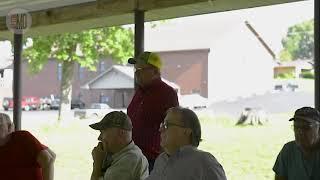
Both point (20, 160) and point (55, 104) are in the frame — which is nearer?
point (20, 160)

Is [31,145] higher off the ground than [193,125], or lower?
lower

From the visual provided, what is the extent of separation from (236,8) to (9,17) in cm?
224

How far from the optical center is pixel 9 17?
4648 millimetres

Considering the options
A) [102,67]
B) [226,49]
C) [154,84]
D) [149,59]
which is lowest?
[154,84]

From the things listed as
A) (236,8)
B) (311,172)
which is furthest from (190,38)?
(311,172)

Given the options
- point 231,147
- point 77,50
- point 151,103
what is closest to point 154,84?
point 151,103

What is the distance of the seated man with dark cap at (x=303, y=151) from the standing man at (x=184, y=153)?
2.07 ft

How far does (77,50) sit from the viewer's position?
38.0ft

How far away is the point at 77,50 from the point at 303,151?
964 cm

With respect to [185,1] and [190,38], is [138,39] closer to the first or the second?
[185,1]

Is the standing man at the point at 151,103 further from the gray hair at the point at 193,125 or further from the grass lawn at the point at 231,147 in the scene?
the grass lawn at the point at 231,147

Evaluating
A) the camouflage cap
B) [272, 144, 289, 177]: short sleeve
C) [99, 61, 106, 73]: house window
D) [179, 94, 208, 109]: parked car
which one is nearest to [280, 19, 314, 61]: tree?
[179, 94, 208, 109]: parked car

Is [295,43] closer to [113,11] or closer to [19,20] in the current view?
[113,11]

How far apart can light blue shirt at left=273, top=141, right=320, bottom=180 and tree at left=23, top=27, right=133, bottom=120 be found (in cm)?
878
